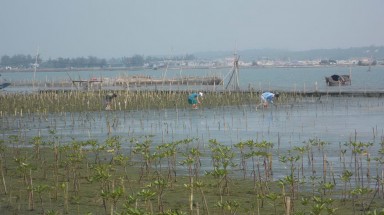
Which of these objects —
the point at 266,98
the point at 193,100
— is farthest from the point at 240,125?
the point at 193,100

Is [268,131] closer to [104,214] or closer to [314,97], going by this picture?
[104,214]

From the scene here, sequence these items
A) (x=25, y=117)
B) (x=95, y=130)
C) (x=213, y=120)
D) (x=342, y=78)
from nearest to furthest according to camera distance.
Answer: (x=95, y=130)
(x=213, y=120)
(x=25, y=117)
(x=342, y=78)

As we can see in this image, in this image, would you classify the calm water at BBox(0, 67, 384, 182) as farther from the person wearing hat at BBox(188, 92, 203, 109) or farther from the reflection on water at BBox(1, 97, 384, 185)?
the person wearing hat at BBox(188, 92, 203, 109)

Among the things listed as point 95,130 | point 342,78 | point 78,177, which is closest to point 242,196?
point 78,177

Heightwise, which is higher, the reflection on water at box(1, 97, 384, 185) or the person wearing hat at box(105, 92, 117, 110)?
the person wearing hat at box(105, 92, 117, 110)

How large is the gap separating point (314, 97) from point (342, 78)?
17553 mm

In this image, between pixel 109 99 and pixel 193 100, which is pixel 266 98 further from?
pixel 109 99

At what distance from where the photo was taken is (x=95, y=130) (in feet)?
91.6

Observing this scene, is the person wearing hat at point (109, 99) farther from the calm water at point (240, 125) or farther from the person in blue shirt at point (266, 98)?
the person in blue shirt at point (266, 98)

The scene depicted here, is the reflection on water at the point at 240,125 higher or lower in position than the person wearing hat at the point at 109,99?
lower

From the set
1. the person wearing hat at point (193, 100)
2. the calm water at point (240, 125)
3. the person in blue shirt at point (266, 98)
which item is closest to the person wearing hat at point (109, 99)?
the calm water at point (240, 125)

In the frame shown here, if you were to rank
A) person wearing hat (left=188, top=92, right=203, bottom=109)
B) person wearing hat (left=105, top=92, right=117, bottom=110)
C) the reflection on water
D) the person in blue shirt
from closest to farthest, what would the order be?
the reflection on water
the person in blue shirt
person wearing hat (left=188, top=92, right=203, bottom=109)
person wearing hat (left=105, top=92, right=117, bottom=110)

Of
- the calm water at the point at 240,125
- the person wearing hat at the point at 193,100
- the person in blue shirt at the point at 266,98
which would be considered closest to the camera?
the calm water at the point at 240,125

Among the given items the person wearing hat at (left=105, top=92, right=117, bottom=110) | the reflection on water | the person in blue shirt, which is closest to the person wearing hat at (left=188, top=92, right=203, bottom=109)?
the reflection on water
